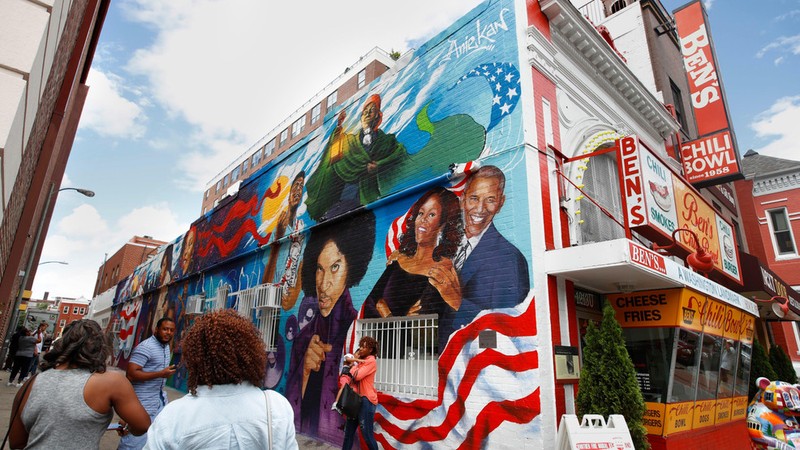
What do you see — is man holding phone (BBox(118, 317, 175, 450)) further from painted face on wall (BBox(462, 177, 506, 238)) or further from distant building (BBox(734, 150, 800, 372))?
distant building (BBox(734, 150, 800, 372))

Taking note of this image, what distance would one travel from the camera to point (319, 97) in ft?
114

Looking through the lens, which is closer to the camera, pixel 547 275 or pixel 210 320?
pixel 210 320

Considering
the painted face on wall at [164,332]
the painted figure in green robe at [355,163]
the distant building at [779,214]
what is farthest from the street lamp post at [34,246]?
the distant building at [779,214]

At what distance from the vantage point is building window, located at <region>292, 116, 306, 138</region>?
35.9m

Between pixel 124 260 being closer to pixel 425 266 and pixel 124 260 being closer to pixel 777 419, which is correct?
pixel 425 266

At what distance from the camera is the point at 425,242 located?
755cm

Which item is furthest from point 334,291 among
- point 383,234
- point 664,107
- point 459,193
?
point 664,107

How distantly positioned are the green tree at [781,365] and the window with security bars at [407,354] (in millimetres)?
9991

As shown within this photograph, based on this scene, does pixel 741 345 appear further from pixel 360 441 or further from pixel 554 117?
pixel 360 441

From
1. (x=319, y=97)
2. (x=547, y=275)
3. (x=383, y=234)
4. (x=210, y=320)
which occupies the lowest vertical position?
(x=210, y=320)

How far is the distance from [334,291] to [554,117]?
5399 mm

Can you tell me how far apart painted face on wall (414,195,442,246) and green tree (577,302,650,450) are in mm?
2802
